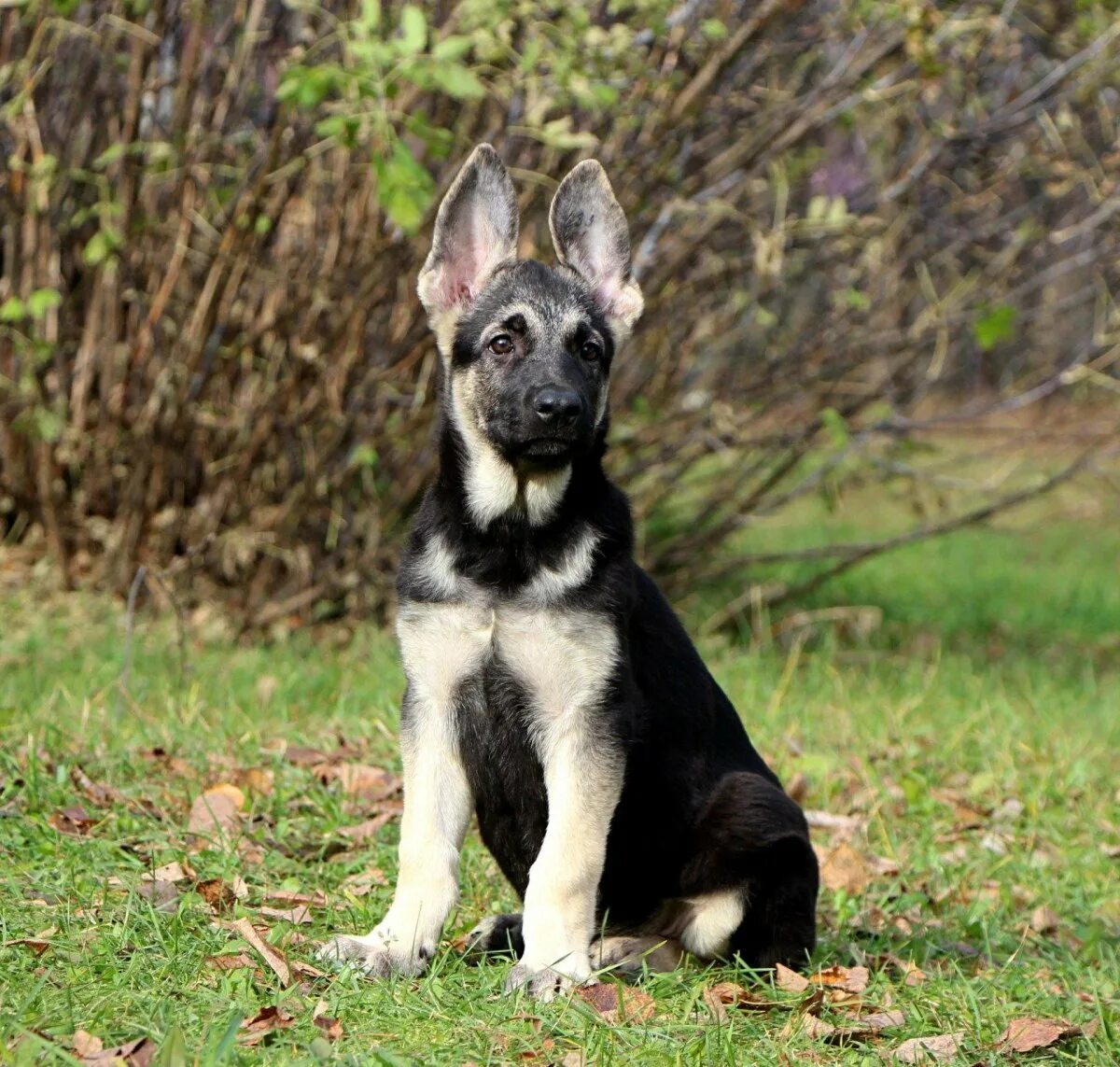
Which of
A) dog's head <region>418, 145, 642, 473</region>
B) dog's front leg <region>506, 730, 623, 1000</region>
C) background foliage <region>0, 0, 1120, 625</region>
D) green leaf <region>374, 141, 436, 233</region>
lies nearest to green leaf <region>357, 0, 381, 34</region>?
green leaf <region>374, 141, 436, 233</region>

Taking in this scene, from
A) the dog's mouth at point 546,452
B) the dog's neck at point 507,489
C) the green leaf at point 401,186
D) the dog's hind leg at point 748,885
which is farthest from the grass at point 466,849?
the green leaf at point 401,186

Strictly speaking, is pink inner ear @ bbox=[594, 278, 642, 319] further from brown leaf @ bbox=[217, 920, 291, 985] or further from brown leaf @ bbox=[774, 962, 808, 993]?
brown leaf @ bbox=[217, 920, 291, 985]

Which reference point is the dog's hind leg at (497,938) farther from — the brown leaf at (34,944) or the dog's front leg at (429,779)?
the brown leaf at (34,944)

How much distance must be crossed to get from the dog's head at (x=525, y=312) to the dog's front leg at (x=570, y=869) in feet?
2.78

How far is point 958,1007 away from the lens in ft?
13.6

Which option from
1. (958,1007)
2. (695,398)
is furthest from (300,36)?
(958,1007)

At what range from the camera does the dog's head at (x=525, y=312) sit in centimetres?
422

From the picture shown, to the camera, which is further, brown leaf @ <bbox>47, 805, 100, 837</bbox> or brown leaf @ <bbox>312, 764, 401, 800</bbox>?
brown leaf @ <bbox>312, 764, 401, 800</bbox>

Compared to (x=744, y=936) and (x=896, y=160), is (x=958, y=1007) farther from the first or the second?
(x=896, y=160)

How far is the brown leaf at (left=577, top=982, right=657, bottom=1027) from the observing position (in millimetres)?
3758

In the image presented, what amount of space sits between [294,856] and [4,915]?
48.0 inches

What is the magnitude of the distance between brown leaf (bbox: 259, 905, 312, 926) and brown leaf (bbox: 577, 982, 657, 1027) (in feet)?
3.06

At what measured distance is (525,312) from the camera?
14.6 feet

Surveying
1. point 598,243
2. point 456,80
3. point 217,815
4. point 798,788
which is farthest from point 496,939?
point 456,80
